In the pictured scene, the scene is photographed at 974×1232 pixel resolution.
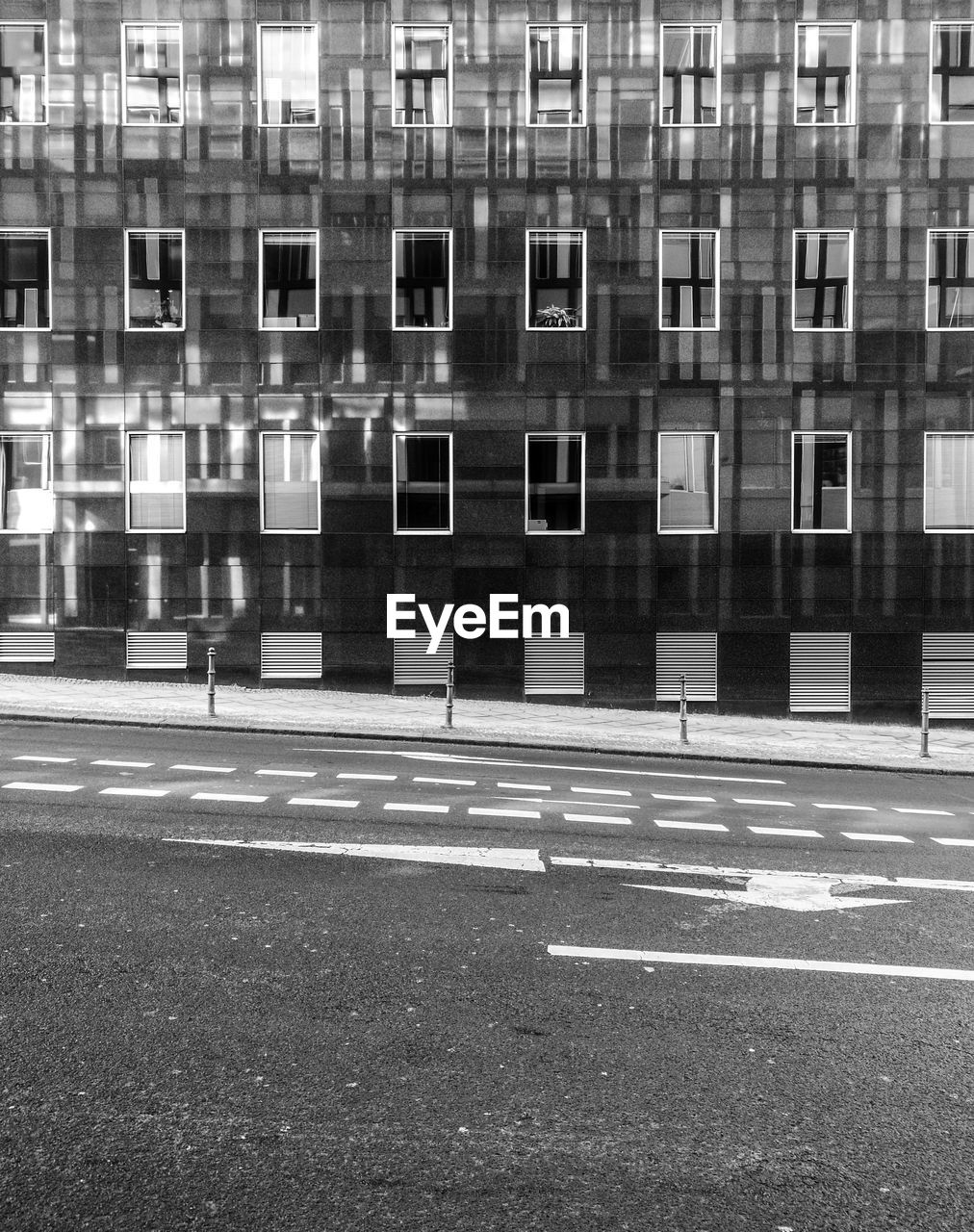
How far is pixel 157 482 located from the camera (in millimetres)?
24516

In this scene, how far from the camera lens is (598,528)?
24.3 m

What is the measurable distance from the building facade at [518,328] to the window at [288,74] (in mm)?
69

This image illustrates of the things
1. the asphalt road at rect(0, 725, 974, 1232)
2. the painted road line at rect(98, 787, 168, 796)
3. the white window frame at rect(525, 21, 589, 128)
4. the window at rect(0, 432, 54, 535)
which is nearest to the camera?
the asphalt road at rect(0, 725, 974, 1232)

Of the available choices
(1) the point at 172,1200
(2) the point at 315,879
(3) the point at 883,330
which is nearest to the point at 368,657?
(3) the point at 883,330

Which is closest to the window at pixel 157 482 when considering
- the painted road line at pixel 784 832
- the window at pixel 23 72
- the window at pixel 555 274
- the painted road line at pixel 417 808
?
the window at pixel 23 72

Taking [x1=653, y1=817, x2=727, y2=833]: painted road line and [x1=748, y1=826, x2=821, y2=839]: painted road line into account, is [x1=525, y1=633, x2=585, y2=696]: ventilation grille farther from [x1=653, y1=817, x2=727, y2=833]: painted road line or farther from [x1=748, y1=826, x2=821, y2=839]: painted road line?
[x1=748, y1=826, x2=821, y2=839]: painted road line

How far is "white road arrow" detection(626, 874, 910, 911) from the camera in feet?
26.8

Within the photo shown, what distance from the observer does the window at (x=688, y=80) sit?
79.5ft

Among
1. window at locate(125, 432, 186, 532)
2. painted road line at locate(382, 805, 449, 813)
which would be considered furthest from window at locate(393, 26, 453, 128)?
painted road line at locate(382, 805, 449, 813)

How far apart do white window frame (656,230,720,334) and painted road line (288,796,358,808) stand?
1596 cm

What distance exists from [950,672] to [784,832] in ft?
49.8

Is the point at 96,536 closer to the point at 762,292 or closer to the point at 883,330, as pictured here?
the point at 762,292

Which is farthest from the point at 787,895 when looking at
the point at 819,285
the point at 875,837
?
the point at 819,285

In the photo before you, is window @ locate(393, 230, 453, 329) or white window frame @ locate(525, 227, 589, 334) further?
window @ locate(393, 230, 453, 329)
